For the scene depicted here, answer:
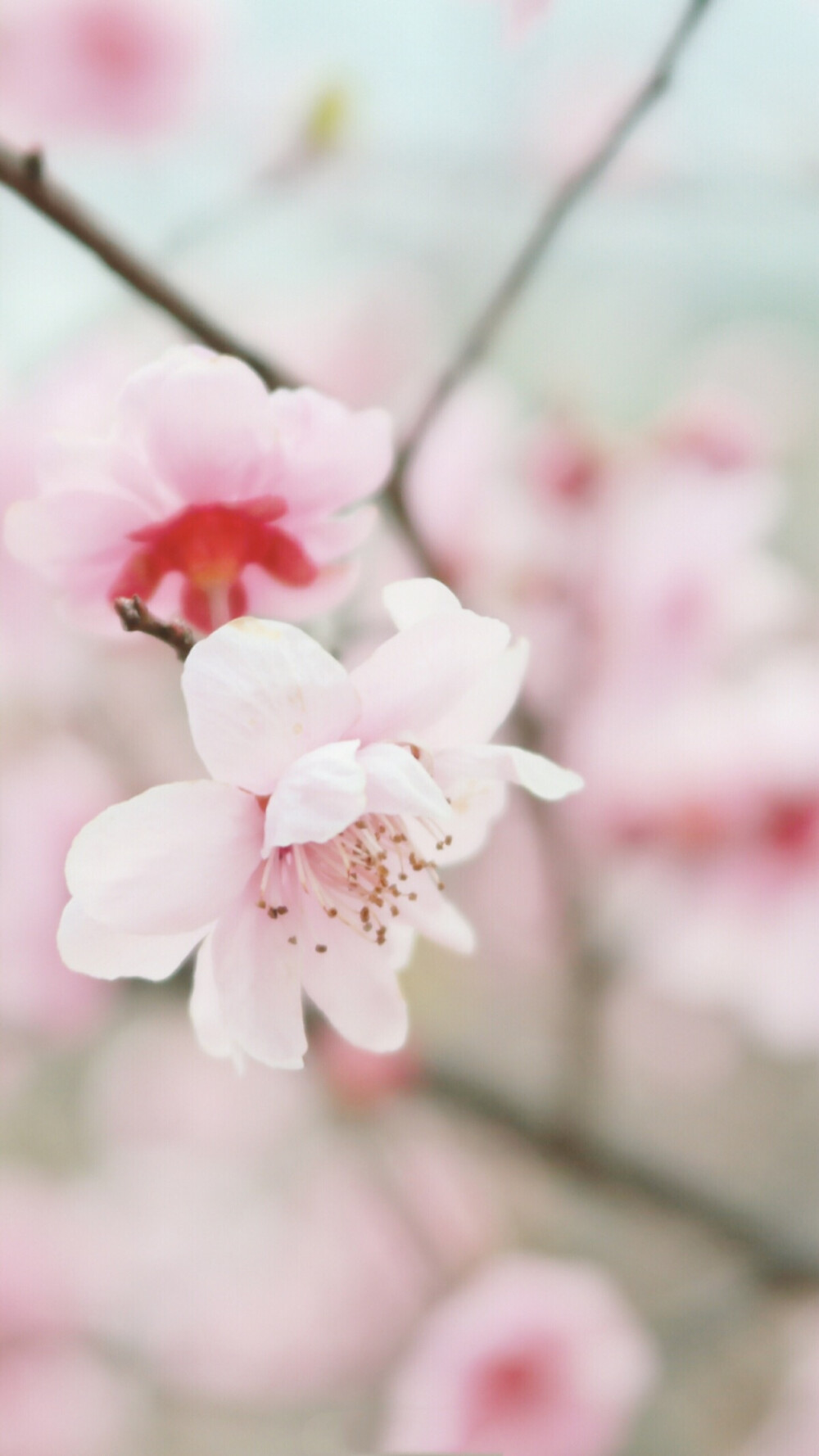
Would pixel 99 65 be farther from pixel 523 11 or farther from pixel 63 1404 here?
pixel 63 1404

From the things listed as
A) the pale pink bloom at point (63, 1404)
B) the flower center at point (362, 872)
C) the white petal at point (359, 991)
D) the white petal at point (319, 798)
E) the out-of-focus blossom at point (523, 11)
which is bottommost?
the pale pink bloom at point (63, 1404)

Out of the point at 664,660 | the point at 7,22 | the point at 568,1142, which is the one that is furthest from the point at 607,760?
the point at 7,22

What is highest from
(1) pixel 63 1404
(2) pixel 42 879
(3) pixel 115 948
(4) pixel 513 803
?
(3) pixel 115 948

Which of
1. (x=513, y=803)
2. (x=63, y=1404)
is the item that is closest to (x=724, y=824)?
(x=513, y=803)

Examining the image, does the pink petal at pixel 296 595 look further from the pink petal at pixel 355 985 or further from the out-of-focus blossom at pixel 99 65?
the out-of-focus blossom at pixel 99 65

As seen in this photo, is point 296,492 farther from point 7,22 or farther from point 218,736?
point 7,22

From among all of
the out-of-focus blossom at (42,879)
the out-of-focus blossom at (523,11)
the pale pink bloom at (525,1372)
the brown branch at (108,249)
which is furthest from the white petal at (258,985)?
the pale pink bloom at (525,1372)

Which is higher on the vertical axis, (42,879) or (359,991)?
(359,991)
